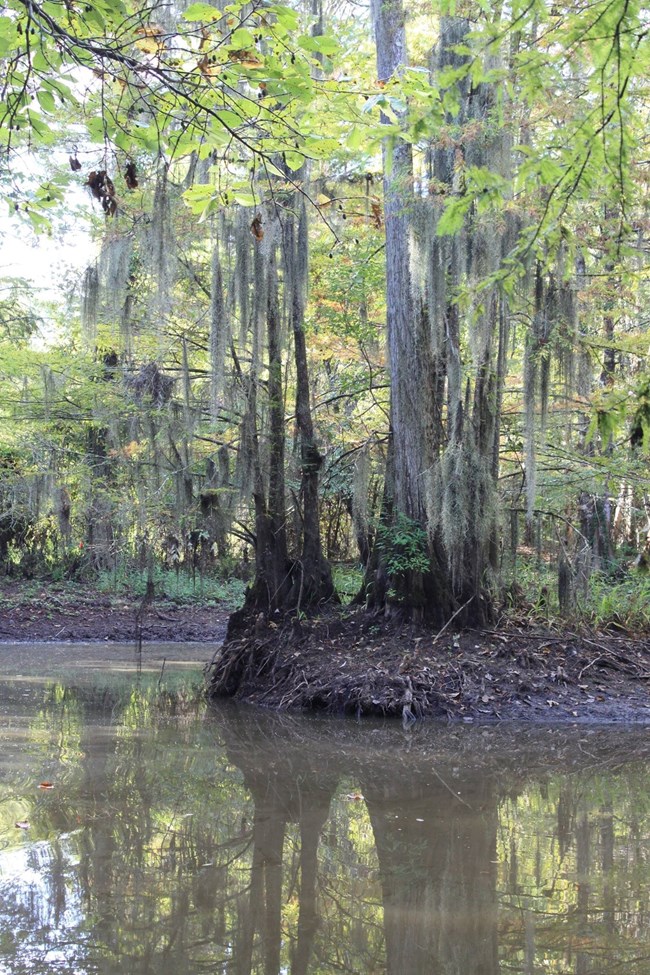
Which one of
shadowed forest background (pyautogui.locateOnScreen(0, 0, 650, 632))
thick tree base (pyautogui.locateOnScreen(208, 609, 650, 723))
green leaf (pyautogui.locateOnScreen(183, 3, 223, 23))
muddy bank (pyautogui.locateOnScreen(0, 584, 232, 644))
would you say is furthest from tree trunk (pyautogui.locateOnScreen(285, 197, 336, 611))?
green leaf (pyautogui.locateOnScreen(183, 3, 223, 23))

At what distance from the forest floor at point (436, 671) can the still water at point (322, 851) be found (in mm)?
625

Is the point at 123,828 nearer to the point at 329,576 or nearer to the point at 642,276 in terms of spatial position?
the point at 329,576

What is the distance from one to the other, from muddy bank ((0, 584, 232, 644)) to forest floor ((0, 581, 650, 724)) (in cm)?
481

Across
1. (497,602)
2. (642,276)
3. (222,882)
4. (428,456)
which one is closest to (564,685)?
(497,602)

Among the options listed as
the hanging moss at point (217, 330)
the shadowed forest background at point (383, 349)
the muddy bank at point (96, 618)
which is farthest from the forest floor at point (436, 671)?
the muddy bank at point (96, 618)

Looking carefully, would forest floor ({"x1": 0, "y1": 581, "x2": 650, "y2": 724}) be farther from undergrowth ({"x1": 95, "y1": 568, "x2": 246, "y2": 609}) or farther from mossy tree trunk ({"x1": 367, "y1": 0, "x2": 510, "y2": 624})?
undergrowth ({"x1": 95, "y1": 568, "x2": 246, "y2": 609})

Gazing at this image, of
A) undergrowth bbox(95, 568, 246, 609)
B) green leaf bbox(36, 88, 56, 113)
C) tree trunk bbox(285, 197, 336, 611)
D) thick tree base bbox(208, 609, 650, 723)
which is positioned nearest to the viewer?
green leaf bbox(36, 88, 56, 113)

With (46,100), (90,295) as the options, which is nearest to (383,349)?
(90,295)

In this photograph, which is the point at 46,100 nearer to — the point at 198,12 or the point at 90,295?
the point at 198,12

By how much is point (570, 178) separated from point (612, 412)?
1.00 m

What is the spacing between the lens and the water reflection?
120 inches

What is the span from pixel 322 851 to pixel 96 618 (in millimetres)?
11620

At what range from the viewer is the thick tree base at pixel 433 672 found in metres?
7.73

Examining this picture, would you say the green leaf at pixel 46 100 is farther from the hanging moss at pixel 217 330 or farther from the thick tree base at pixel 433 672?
the thick tree base at pixel 433 672
